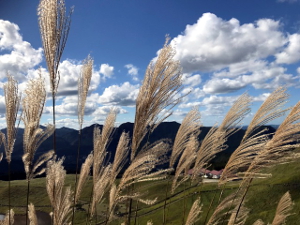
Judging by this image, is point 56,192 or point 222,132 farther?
point 222,132

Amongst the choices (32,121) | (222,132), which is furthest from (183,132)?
(32,121)

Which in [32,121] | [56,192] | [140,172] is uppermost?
[32,121]

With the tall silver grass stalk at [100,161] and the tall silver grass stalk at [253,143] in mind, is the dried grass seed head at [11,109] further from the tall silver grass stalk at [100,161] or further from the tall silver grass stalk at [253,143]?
the tall silver grass stalk at [253,143]

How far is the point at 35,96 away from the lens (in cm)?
324

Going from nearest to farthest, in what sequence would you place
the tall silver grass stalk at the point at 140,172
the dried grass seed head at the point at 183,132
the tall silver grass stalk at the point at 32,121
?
1. the tall silver grass stalk at the point at 140,172
2. the tall silver grass stalk at the point at 32,121
3. the dried grass seed head at the point at 183,132

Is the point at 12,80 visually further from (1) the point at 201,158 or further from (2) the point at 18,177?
(2) the point at 18,177

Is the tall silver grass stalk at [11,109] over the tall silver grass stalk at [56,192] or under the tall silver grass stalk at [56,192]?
over

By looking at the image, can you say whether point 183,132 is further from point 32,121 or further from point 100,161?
point 32,121

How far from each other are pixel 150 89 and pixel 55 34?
1264 mm

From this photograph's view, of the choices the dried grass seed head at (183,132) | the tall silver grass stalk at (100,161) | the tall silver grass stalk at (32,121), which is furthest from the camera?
the dried grass seed head at (183,132)

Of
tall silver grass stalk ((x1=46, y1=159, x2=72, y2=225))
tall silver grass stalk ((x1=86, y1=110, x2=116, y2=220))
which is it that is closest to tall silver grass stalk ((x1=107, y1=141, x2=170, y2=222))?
tall silver grass stalk ((x1=46, y1=159, x2=72, y2=225))

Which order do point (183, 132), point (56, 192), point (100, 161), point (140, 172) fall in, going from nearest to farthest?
point (56, 192)
point (140, 172)
point (100, 161)
point (183, 132)

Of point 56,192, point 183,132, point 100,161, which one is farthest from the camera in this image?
point 183,132

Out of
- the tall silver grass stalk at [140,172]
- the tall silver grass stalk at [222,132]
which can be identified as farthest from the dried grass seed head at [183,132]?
the tall silver grass stalk at [140,172]
